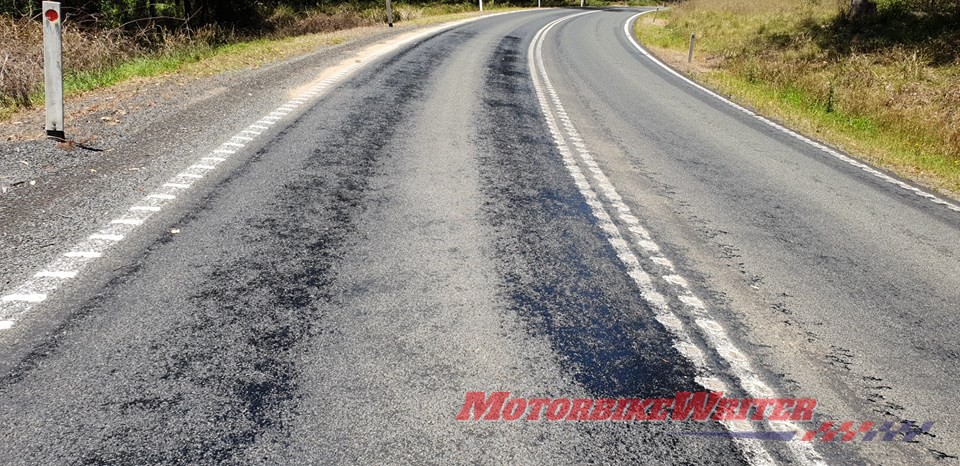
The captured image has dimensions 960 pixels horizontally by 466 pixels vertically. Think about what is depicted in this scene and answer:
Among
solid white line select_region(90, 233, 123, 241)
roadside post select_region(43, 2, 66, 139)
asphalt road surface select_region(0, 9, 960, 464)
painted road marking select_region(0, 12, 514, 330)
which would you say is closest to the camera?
asphalt road surface select_region(0, 9, 960, 464)

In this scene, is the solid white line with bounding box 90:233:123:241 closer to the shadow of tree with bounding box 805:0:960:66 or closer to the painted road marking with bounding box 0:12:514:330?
the painted road marking with bounding box 0:12:514:330

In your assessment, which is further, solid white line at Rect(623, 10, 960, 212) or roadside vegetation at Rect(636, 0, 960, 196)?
roadside vegetation at Rect(636, 0, 960, 196)

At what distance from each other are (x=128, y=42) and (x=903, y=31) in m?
21.5

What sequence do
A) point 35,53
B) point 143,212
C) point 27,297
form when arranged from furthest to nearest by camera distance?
point 35,53
point 143,212
point 27,297

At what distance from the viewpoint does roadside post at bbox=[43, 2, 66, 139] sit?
593 cm

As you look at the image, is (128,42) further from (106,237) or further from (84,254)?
(84,254)

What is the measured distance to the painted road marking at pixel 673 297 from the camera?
110 inches

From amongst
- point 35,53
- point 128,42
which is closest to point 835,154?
point 35,53

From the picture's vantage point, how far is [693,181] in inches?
271

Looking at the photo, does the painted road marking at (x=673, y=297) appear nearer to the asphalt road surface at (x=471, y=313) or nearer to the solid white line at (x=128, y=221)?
the asphalt road surface at (x=471, y=313)

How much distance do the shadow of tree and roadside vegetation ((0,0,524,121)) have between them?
49.9ft

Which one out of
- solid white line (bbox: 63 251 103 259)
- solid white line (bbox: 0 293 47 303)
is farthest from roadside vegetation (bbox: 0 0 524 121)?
solid white line (bbox: 0 293 47 303)

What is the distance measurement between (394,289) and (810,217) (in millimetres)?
4262

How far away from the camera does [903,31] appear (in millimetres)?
18172
